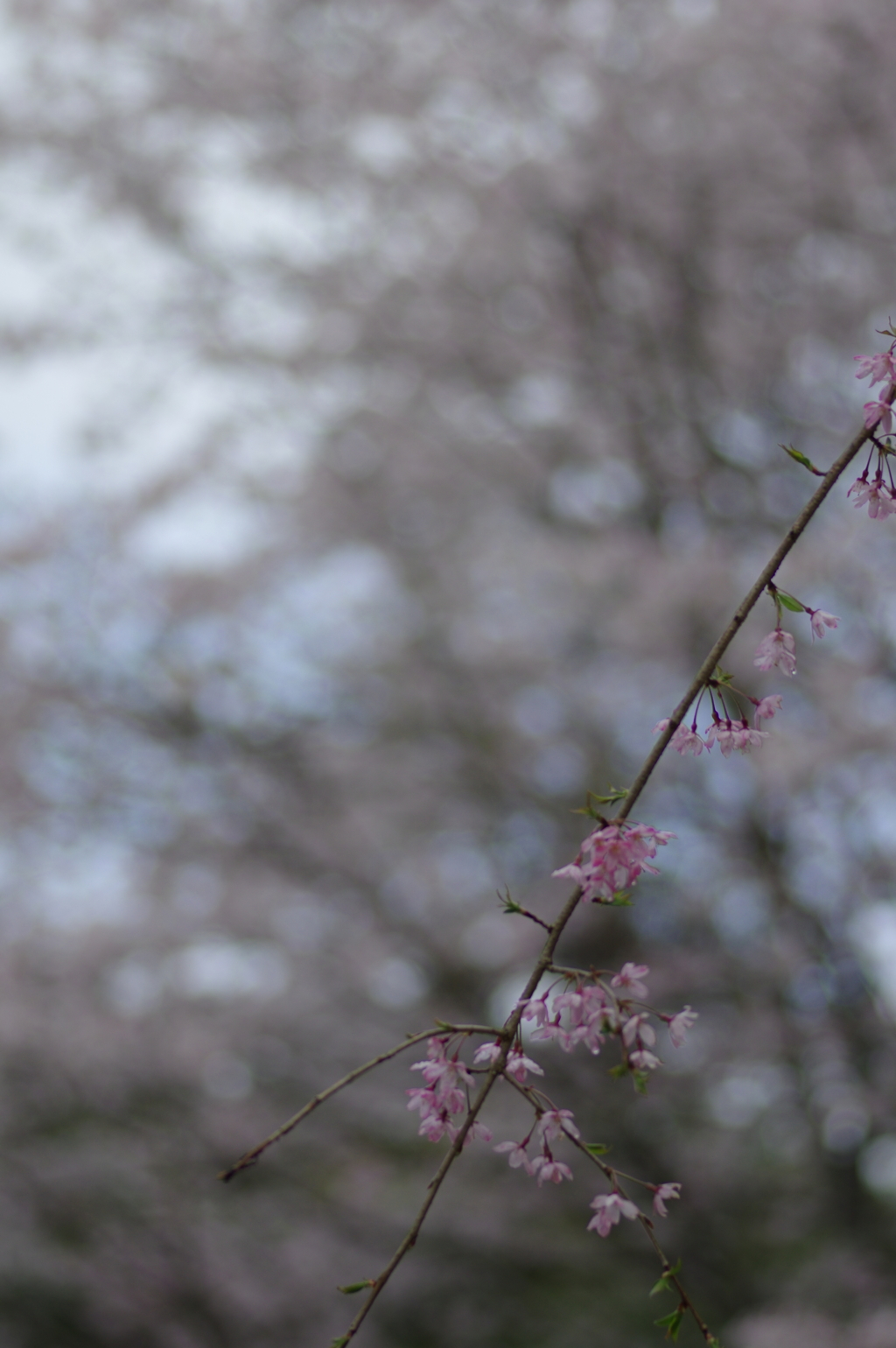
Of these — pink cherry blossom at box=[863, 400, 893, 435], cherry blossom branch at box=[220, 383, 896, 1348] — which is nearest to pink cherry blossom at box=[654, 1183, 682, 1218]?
cherry blossom branch at box=[220, 383, 896, 1348]

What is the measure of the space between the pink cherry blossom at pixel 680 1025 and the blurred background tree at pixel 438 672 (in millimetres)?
3272

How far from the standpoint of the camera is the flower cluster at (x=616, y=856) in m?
0.70

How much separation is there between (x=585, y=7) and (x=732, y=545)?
7.68 feet

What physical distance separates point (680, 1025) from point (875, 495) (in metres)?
0.40

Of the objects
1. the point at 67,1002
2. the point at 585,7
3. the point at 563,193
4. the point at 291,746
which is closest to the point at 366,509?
the point at 291,746

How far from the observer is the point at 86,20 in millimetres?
5051

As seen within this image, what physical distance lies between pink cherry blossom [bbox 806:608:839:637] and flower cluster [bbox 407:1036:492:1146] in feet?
1.35

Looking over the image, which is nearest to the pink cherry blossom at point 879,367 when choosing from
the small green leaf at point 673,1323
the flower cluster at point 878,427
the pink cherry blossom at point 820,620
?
the flower cluster at point 878,427

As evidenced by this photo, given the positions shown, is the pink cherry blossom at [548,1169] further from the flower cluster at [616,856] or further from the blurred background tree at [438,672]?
the blurred background tree at [438,672]

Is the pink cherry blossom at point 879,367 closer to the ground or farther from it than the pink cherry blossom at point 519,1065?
farther from it

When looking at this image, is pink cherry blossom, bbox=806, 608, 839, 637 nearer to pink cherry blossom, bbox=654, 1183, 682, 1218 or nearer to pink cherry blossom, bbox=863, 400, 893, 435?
pink cherry blossom, bbox=863, 400, 893, 435

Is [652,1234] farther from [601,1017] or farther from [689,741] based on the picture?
[689,741]

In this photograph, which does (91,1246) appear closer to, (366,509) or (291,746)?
(291,746)

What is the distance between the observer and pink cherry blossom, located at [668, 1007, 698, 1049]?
67 centimetres
